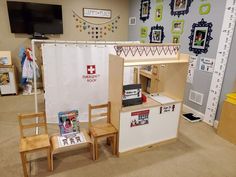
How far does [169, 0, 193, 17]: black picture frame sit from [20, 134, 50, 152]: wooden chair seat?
3.25 m

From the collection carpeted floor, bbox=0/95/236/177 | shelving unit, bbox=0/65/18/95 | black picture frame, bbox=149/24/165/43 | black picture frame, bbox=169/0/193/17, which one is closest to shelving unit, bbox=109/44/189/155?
carpeted floor, bbox=0/95/236/177

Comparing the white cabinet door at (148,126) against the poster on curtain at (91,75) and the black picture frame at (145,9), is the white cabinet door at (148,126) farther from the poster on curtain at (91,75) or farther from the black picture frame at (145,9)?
the black picture frame at (145,9)

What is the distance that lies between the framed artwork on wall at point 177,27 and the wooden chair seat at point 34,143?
3.11 m

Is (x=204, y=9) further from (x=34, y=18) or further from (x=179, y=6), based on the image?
(x=34, y=18)

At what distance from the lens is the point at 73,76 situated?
301 centimetres

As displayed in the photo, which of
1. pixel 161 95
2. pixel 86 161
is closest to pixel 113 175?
pixel 86 161

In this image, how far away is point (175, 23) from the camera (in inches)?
149

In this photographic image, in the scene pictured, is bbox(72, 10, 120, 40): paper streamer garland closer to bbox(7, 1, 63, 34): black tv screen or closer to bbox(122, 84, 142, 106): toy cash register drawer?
bbox(7, 1, 63, 34): black tv screen

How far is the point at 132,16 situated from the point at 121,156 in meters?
4.08

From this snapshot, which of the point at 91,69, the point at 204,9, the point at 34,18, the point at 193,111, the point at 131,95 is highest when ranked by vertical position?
the point at 204,9

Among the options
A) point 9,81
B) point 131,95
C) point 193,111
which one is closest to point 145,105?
point 131,95

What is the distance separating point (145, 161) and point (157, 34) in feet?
10.1

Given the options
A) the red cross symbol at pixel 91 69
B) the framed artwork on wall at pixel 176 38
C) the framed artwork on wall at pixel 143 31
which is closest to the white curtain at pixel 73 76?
the red cross symbol at pixel 91 69

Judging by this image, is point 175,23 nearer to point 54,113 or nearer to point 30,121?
point 54,113
